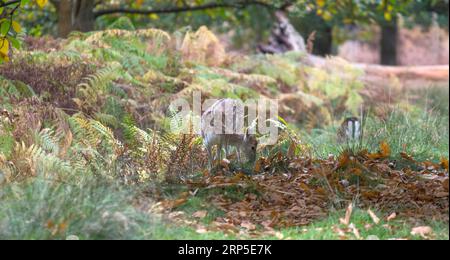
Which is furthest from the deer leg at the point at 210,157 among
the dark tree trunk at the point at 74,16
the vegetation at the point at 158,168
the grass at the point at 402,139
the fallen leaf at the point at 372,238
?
the dark tree trunk at the point at 74,16

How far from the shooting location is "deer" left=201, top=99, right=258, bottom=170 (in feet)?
23.3

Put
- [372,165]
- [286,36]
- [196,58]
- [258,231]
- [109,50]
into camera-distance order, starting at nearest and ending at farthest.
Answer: [258,231] → [372,165] → [109,50] → [196,58] → [286,36]

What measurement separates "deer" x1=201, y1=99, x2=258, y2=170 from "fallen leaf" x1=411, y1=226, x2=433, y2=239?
2.35 m

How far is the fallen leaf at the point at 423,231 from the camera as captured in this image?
5238mm

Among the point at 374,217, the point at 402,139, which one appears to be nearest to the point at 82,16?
the point at 402,139

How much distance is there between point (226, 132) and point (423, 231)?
245cm

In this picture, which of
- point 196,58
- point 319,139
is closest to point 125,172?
point 319,139

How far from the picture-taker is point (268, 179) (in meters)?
6.73

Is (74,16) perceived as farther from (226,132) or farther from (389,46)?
(389,46)

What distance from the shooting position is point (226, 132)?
7105 millimetres

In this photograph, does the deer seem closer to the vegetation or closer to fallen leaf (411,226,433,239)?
the vegetation

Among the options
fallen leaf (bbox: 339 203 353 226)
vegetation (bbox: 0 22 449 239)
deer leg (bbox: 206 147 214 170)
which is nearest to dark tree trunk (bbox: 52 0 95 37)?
vegetation (bbox: 0 22 449 239)
